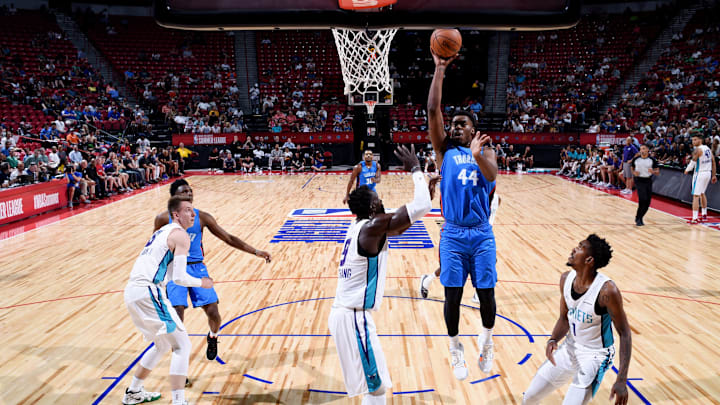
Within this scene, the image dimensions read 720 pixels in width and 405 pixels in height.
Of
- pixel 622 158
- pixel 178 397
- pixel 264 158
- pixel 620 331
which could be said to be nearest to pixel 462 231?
pixel 620 331

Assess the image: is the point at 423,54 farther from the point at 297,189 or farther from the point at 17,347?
the point at 17,347

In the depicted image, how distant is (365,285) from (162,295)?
1.51 meters

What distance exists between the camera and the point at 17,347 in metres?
4.82

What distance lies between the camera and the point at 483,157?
11.5ft

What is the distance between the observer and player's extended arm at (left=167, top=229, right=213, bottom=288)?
3.43 meters

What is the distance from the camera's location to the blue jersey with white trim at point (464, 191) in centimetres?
372

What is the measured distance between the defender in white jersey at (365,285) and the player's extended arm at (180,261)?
104cm

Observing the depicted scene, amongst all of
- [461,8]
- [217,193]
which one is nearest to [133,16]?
[217,193]

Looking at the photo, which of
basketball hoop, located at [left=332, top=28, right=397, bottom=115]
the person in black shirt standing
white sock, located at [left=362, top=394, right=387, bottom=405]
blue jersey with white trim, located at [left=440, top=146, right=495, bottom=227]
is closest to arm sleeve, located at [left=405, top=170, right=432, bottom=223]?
blue jersey with white trim, located at [left=440, top=146, right=495, bottom=227]

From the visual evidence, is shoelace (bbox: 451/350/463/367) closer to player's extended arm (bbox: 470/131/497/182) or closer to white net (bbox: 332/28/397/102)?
player's extended arm (bbox: 470/131/497/182)

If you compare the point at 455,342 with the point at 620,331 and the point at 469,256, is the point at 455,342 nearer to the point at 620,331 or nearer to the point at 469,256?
the point at 469,256

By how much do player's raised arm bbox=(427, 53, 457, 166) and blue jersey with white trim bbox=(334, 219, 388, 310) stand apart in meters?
1.04

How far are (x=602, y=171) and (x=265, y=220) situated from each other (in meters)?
11.4

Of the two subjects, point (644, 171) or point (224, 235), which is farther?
point (644, 171)
